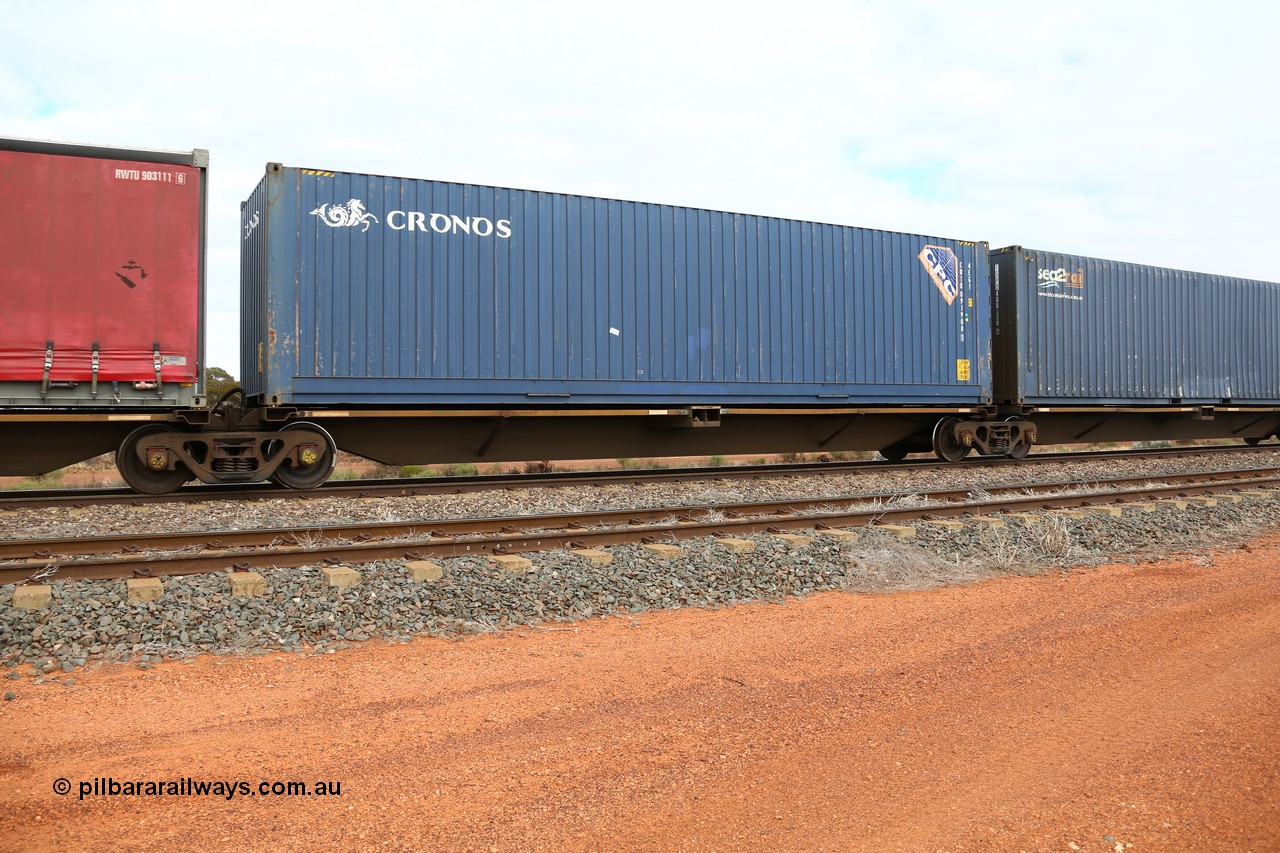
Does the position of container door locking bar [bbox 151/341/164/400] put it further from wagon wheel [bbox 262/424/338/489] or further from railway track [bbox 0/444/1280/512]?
wagon wheel [bbox 262/424/338/489]

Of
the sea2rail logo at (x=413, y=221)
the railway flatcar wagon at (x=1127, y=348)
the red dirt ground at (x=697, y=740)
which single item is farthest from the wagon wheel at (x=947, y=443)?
the red dirt ground at (x=697, y=740)

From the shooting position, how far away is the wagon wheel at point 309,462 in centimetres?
1002

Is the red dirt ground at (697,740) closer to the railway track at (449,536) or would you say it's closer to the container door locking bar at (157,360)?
the railway track at (449,536)

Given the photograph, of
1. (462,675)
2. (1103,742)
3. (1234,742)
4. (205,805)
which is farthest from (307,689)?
(1234,742)

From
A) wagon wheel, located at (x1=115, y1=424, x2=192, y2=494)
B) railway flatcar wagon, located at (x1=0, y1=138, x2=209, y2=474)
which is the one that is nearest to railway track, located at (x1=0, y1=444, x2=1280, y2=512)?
wagon wheel, located at (x1=115, y1=424, x2=192, y2=494)

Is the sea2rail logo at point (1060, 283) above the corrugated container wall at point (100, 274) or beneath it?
above

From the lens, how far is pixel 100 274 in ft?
28.9

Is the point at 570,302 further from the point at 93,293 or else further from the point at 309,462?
the point at 93,293

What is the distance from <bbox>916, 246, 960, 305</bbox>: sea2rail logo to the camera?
13.9 m

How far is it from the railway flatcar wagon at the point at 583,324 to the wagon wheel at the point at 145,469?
1.21m

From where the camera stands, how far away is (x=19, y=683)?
158 inches

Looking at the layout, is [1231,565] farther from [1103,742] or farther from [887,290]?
[887,290]

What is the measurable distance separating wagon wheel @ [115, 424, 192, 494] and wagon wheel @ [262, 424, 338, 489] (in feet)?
3.24

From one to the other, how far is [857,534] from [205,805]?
17.7ft
